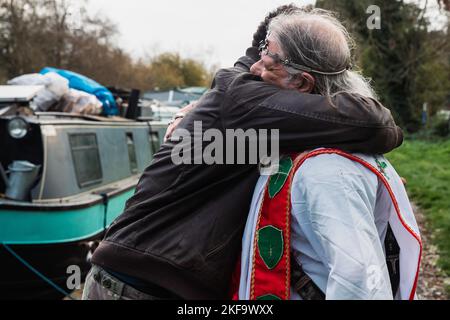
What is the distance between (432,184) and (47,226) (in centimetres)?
840

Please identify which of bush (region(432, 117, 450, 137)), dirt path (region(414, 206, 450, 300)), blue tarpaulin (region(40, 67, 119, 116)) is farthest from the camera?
bush (region(432, 117, 450, 137))

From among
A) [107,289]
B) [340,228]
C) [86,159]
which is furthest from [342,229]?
[86,159]

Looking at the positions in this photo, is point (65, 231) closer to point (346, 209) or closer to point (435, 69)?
point (346, 209)

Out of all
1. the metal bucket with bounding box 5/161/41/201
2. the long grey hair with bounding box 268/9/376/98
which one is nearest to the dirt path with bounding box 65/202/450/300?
the metal bucket with bounding box 5/161/41/201

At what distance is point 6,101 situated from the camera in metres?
5.98

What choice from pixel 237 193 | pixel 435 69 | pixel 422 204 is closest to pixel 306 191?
pixel 237 193

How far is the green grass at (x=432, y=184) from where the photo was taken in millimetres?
7391

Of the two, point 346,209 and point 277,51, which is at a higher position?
point 277,51

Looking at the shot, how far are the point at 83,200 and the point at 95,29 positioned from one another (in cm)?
2556

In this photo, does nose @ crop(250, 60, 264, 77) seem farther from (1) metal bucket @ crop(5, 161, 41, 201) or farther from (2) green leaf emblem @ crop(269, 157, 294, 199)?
(1) metal bucket @ crop(5, 161, 41, 201)

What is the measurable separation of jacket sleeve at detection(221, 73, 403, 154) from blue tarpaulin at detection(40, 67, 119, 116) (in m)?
6.87

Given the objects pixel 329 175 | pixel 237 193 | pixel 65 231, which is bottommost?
pixel 65 231

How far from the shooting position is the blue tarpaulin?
811 centimetres

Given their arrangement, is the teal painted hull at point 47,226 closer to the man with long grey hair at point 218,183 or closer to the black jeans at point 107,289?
the black jeans at point 107,289
